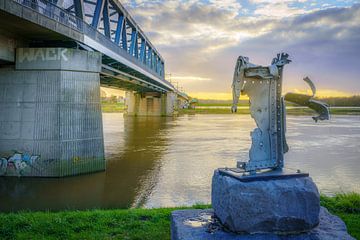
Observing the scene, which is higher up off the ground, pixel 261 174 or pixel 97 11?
pixel 97 11

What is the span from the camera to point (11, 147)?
14688 mm

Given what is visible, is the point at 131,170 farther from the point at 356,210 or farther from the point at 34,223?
the point at 356,210

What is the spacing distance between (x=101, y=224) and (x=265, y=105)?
4.21m

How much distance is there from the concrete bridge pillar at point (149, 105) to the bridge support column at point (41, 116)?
64824 millimetres

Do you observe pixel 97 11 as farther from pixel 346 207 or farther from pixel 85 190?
pixel 346 207

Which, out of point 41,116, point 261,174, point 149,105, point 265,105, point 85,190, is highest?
point 149,105

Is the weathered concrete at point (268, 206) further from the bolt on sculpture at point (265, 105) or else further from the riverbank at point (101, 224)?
the riverbank at point (101, 224)

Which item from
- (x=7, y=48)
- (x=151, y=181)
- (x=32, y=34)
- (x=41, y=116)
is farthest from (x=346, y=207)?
(x=7, y=48)

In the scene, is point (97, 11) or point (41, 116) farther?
point (97, 11)

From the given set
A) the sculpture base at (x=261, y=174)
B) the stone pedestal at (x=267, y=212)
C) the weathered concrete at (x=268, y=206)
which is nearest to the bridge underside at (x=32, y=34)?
the sculpture base at (x=261, y=174)

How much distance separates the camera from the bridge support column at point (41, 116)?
14.6 meters

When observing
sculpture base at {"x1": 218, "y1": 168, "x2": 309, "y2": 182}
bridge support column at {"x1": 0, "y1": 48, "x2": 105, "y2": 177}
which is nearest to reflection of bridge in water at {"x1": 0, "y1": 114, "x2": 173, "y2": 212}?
bridge support column at {"x1": 0, "y1": 48, "x2": 105, "y2": 177}

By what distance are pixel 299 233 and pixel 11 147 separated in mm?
13194

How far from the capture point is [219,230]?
5.52m
